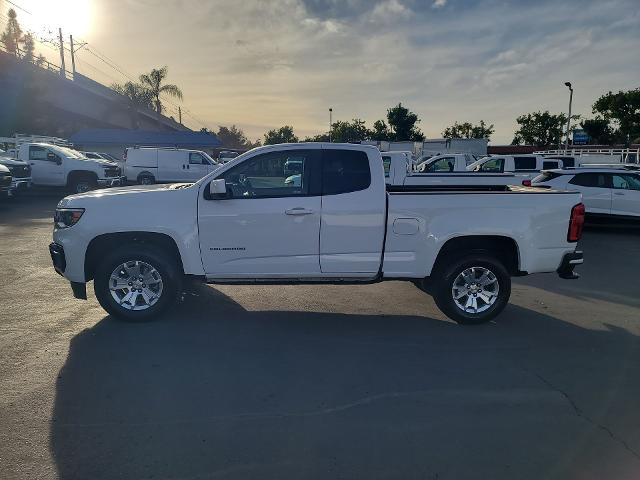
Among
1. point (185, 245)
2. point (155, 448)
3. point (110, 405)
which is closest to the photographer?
point (155, 448)

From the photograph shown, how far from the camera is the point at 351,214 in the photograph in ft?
17.2

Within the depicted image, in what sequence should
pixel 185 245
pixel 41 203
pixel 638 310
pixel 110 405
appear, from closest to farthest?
1. pixel 110 405
2. pixel 185 245
3. pixel 638 310
4. pixel 41 203

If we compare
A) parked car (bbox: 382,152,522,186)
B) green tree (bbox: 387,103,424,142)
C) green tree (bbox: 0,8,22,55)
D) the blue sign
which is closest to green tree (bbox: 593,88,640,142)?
the blue sign

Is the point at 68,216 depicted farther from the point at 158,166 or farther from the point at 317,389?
the point at 158,166

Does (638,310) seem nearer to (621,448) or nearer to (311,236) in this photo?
(621,448)

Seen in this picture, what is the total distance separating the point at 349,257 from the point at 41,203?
15456 millimetres

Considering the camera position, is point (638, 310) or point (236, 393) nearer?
point (236, 393)

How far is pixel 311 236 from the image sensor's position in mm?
5281

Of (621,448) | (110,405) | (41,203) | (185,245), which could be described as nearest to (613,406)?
(621,448)

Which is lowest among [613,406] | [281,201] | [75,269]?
[613,406]

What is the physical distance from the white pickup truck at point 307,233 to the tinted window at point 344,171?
0.01 meters

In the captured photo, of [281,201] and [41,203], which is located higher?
[281,201]

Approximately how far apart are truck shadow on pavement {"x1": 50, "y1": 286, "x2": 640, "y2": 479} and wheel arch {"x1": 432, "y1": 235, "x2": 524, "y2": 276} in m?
0.71

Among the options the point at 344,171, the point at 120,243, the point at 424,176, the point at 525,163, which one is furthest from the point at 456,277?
the point at 525,163
